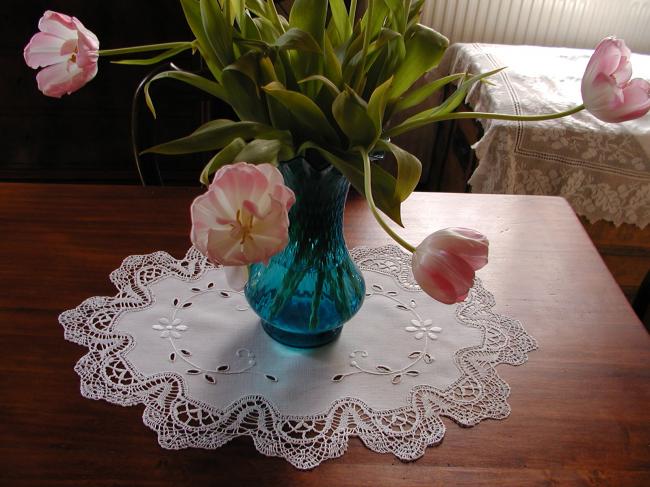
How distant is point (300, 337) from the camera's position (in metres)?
0.77

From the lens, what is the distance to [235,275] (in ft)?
Result: 2.20

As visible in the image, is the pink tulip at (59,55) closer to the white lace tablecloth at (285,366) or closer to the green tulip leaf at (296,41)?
the green tulip leaf at (296,41)

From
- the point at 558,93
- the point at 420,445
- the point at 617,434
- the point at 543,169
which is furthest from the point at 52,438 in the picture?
the point at 558,93

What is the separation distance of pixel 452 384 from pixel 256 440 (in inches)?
9.6

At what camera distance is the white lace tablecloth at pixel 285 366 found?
2.19 ft

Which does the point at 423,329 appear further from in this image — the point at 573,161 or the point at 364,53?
the point at 573,161

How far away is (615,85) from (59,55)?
553 mm

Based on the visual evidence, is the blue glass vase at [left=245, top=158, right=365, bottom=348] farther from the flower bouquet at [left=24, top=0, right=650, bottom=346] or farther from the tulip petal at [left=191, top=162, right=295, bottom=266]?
the tulip petal at [left=191, top=162, right=295, bottom=266]

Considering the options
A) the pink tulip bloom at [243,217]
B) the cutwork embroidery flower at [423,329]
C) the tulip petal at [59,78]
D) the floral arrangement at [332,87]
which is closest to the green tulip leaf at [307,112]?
the floral arrangement at [332,87]

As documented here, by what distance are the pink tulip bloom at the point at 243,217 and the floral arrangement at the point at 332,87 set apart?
49 mm

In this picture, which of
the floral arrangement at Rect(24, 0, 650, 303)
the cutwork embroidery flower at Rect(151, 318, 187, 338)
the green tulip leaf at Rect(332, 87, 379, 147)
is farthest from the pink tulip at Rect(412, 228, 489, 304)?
the cutwork embroidery flower at Rect(151, 318, 187, 338)

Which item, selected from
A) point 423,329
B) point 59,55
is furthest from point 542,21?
point 59,55

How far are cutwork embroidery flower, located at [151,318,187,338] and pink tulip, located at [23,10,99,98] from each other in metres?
0.31

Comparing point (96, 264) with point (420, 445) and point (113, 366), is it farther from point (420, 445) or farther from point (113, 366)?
point (420, 445)
